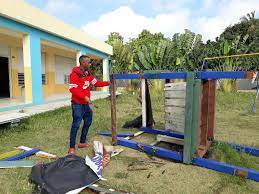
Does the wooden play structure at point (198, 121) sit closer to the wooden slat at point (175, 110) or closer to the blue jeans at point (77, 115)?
the wooden slat at point (175, 110)

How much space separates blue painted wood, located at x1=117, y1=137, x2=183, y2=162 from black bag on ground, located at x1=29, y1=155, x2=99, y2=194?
4.27ft

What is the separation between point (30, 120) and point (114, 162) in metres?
3.98

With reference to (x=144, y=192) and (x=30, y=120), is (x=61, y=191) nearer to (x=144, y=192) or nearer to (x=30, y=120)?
(x=144, y=192)

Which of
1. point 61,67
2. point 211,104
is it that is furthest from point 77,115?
point 61,67

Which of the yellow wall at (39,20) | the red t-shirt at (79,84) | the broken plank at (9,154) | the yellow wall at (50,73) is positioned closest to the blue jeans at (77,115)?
the red t-shirt at (79,84)

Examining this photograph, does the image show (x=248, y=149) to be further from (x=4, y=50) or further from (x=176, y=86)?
(x=4, y=50)

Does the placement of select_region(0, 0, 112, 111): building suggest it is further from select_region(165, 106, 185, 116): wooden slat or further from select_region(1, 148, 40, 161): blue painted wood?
select_region(165, 106, 185, 116): wooden slat

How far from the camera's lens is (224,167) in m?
3.56

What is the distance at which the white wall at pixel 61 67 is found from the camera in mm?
15330

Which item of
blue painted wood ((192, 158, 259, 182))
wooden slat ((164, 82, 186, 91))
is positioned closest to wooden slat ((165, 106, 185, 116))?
wooden slat ((164, 82, 186, 91))

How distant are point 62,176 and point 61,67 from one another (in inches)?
533

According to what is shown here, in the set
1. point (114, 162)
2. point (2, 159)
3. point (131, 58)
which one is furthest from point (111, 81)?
point (131, 58)

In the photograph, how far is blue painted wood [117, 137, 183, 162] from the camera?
397 cm

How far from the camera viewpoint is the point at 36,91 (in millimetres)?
8977
